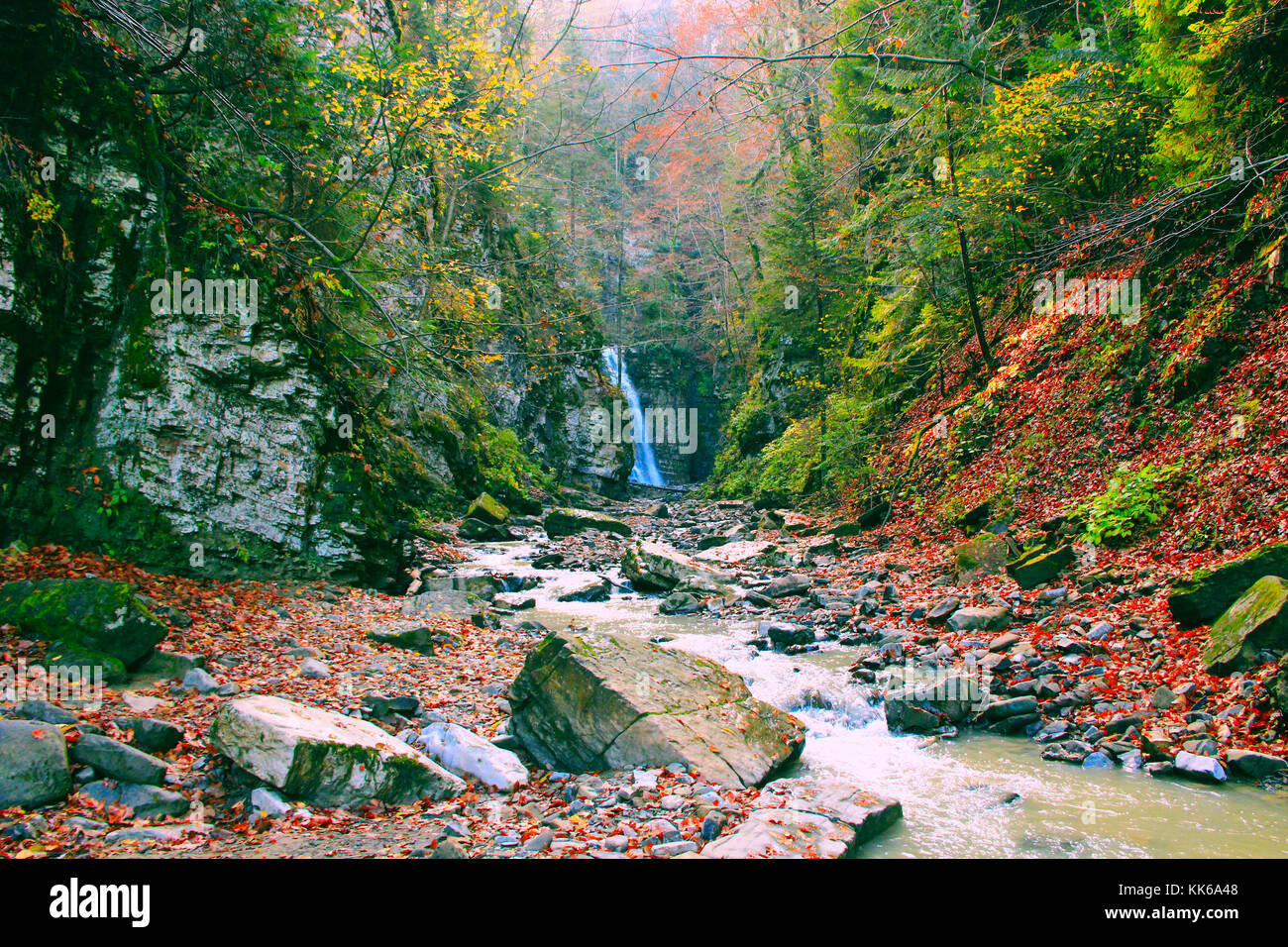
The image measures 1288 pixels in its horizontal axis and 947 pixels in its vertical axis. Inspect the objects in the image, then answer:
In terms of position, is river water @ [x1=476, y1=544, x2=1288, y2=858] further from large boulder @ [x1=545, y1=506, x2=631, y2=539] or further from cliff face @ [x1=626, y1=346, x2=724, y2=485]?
cliff face @ [x1=626, y1=346, x2=724, y2=485]

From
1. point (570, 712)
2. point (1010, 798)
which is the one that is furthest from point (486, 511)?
point (1010, 798)

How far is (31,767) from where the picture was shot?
315 centimetres

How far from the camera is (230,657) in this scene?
18.0ft

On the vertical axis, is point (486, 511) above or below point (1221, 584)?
below

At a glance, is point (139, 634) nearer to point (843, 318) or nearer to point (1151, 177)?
point (1151, 177)

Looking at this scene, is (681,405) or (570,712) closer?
(570,712)

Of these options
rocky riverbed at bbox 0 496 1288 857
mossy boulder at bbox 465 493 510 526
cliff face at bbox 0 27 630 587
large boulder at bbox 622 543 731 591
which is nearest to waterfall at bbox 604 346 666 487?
mossy boulder at bbox 465 493 510 526

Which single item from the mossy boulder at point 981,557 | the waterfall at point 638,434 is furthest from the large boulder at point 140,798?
the waterfall at point 638,434

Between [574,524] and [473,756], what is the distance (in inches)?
527

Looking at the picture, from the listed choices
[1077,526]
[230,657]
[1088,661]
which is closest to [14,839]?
[230,657]

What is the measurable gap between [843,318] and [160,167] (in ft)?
59.5

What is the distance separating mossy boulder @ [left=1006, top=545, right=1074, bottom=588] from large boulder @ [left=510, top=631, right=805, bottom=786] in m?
4.38

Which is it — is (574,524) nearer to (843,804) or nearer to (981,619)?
(981,619)

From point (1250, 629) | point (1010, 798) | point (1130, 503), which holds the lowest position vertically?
point (1010, 798)
